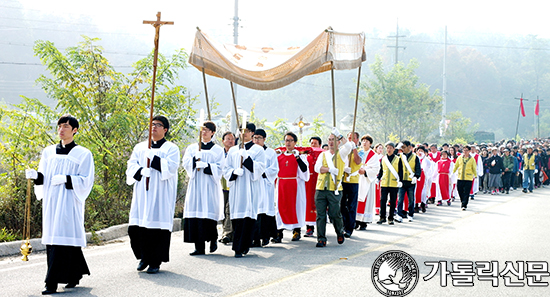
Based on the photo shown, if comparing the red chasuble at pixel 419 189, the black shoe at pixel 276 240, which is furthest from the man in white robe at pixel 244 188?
the red chasuble at pixel 419 189

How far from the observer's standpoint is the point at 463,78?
10038 cm

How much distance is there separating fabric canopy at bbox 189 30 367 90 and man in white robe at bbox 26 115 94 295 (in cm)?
396

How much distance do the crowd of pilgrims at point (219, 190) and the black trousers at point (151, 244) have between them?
0.04 ft

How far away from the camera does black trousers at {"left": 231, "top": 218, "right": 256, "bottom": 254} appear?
9180mm

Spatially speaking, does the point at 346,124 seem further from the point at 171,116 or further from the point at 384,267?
the point at 384,267

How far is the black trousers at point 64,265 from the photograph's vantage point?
674 centimetres

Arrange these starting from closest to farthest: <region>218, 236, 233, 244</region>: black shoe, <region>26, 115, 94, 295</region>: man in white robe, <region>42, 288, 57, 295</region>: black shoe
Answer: <region>42, 288, 57, 295</region>: black shoe → <region>26, 115, 94, 295</region>: man in white robe → <region>218, 236, 233, 244</region>: black shoe

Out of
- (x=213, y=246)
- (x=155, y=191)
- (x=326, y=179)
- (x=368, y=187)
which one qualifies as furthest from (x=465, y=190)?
(x=155, y=191)

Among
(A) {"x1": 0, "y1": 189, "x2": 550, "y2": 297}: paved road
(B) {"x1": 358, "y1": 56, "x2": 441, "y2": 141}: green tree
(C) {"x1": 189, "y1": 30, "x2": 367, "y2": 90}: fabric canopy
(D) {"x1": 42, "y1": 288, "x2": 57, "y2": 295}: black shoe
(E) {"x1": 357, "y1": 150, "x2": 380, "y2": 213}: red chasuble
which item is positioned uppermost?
(B) {"x1": 358, "y1": 56, "x2": 441, "y2": 141}: green tree

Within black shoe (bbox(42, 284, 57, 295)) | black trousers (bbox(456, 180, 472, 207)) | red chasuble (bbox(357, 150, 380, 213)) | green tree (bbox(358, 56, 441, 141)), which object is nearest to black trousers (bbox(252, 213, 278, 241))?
red chasuble (bbox(357, 150, 380, 213))

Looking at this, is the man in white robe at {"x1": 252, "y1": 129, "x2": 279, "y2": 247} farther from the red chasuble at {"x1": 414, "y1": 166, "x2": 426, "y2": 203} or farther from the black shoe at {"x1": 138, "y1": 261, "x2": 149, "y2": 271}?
the red chasuble at {"x1": 414, "y1": 166, "x2": 426, "y2": 203}

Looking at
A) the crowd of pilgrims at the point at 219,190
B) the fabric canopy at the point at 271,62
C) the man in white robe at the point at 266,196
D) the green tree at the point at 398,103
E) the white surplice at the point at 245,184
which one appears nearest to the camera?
the crowd of pilgrims at the point at 219,190

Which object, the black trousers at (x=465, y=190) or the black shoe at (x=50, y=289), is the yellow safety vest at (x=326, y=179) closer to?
the black shoe at (x=50, y=289)

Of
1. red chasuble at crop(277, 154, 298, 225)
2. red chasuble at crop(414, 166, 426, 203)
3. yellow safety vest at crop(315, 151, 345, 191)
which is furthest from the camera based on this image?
red chasuble at crop(414, 166, 426, 203)
